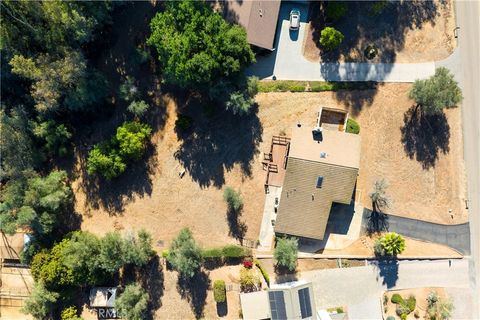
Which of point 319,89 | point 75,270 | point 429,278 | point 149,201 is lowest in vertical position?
point 429,278

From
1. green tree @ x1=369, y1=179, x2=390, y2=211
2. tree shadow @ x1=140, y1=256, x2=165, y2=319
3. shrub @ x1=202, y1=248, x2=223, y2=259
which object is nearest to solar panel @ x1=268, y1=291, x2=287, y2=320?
shrub @ x1=202, y1=248, x2=223, y2=259

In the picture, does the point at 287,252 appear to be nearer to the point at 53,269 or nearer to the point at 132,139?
the point at 132,139

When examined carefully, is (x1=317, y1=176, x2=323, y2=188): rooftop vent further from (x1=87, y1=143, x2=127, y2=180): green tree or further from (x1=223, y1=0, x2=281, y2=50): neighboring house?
(x1=87, y1=143, x2=127, y2=180): green tree

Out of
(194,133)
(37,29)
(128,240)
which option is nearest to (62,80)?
(37,29)

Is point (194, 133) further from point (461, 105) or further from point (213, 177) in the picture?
point (461, 105)

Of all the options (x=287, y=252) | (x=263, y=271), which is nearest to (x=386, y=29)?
(x=287, y=252)

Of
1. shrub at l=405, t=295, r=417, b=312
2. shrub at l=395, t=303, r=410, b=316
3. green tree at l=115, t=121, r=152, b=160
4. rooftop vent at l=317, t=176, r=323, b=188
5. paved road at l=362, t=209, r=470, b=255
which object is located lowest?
shrub at l=395, t=303, r=410, b=316

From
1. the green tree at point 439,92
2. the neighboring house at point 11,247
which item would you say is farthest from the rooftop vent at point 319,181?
the neighboring house at point 11,247
